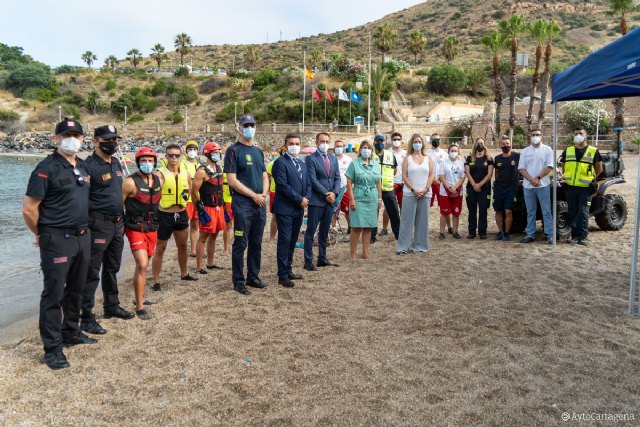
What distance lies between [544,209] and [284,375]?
6660mm

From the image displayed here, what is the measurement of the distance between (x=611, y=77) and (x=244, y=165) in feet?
13.8

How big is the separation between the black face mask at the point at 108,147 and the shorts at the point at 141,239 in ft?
2.91

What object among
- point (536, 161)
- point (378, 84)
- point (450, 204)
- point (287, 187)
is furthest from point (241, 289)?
point (378, 84)

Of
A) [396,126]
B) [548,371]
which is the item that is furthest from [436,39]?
[548,371]

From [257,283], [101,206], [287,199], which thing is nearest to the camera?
[101,206]

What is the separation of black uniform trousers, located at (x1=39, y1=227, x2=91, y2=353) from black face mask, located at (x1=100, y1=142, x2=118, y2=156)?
887 mm

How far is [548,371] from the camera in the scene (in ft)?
13.0

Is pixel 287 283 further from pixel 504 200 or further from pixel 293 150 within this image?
pixel 504 200

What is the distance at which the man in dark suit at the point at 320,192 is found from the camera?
291 inches

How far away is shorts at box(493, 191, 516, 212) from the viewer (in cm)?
929

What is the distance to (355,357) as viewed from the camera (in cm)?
428

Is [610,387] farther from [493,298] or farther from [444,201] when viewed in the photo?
[444,201]

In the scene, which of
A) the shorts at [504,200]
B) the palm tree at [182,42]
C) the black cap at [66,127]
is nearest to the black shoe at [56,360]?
the black cap at [66,127]

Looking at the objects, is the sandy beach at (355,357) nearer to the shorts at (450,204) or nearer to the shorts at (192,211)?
the shorts at (192,211)
